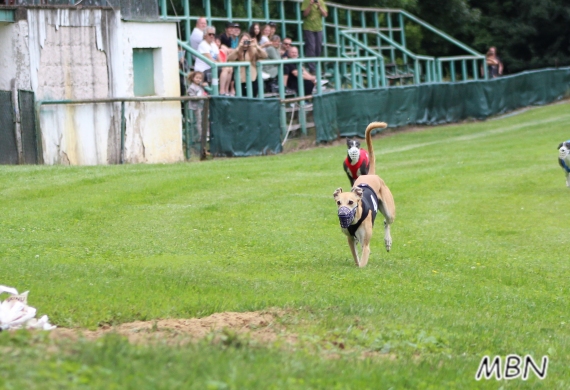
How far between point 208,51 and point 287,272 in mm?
16739

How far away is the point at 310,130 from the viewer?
2970 cm

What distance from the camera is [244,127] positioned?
26.5m

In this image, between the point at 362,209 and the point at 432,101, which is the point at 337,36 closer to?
the point at 432,101

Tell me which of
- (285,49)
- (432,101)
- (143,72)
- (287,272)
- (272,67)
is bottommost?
(287,272)

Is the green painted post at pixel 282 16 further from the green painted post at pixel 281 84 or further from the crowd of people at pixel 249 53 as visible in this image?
the green painted post at pixel 281 84

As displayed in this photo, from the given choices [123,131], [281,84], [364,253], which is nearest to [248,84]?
[281,84]

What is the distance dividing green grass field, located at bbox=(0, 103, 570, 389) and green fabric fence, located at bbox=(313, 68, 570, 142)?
263 inches

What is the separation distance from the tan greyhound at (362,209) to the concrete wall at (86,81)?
40.8 ft

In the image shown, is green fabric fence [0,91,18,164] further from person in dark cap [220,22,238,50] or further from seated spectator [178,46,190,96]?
person in dark cap [220,22,238,50]

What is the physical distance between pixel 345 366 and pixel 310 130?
23417mm

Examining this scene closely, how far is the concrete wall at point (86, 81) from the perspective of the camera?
22.9 m

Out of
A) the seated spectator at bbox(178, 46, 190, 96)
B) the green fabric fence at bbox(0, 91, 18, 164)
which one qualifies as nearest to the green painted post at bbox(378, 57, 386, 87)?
the seated spectator at bbox(178, 46, 190, 96)

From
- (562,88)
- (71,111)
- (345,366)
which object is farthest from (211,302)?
(562,88)

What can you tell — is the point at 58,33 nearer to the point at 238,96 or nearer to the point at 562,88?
the point at 238,96
